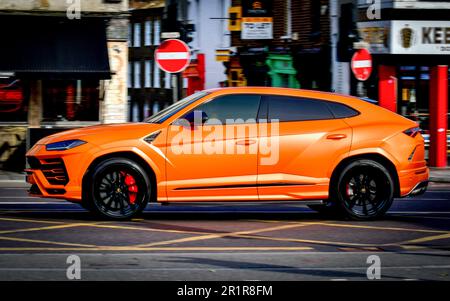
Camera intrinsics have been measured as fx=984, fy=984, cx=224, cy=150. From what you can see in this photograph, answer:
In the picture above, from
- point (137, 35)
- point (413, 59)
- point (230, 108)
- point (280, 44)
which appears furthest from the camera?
point (137, 35)

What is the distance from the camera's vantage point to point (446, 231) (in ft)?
36.7

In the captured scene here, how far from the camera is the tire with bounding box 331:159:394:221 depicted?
11938 millimetres

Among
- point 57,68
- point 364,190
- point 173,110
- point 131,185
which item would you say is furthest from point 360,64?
point 131,185

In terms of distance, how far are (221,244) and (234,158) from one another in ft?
6.56

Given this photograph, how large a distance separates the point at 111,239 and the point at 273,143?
2583 millimetres

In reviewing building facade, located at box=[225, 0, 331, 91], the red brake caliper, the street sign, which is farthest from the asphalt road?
building facade, located at box=[225, 0, 331, 91]

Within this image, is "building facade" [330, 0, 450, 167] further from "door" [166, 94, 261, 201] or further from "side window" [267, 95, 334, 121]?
"door" [166, 94, 261, 201]

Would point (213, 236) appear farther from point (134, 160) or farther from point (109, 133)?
point (109, 133)

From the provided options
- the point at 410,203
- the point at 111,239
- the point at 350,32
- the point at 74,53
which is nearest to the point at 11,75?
the point at 74,53

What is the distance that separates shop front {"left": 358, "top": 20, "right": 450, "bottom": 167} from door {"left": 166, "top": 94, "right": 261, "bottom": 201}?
1413 centimetres

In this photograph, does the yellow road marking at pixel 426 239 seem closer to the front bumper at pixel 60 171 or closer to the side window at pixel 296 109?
the side window at pixel 296 109

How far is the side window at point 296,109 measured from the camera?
12.0 m

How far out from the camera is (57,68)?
21.9 meters

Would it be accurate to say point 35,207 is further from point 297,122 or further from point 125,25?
point 125,25
